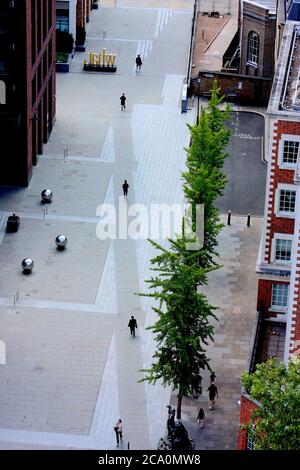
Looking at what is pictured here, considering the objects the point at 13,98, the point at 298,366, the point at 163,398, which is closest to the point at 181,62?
the point at 13,98

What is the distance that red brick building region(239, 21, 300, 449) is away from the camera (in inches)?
3723

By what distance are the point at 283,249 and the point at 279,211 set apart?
2.91 m

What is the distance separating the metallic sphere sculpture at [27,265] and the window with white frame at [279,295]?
19588 millimetres

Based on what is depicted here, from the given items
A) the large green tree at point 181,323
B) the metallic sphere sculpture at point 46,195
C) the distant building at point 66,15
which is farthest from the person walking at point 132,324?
the distant building at point 66,15

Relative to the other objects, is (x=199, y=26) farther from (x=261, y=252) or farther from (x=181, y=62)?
(x=261, y=252)

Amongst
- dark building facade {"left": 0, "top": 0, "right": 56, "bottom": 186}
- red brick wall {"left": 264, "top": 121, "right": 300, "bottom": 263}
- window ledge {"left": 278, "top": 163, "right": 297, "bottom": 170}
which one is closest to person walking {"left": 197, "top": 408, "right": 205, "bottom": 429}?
red brick wall {"left": 264, "top": 121, "right": 300, "bottom": 263}

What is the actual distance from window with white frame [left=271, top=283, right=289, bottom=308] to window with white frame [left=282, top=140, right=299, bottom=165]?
9.37 m

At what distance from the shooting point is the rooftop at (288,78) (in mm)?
94500

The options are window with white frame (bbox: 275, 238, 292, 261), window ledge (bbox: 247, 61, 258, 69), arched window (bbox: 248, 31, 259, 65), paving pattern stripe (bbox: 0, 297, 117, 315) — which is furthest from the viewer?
window ledge (bbox: 247, 61, 258, 69)

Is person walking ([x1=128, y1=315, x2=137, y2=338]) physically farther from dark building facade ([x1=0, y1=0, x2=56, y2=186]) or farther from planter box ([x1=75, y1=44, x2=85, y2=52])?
planter box ([x1=75, y1=44, x2=85, y2=52])

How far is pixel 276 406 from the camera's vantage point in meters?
75.2

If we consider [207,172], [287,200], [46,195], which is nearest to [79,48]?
[46,195]

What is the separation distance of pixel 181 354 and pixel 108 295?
18.9 meters

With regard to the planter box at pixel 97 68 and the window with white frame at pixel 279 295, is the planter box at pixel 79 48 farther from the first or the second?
the window with white frame at pixel 279 295
